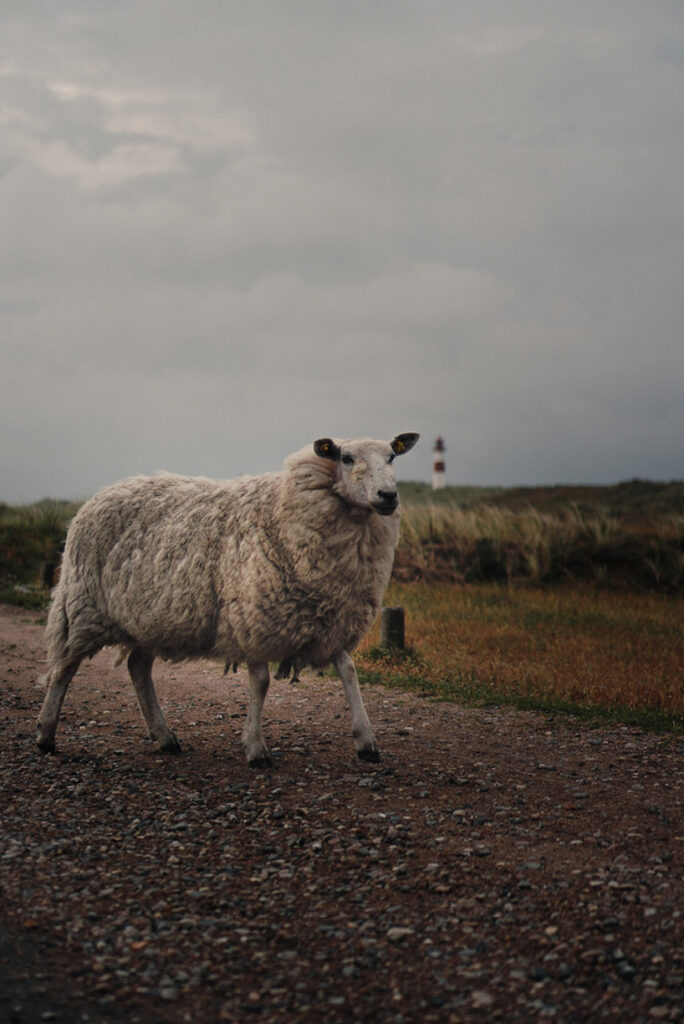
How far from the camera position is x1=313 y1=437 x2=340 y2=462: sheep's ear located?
7359 millimetres

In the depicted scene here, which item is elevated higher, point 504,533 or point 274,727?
point 504,533

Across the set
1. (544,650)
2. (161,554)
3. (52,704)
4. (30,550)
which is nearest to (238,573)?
(161,554)

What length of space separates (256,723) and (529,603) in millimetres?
10615

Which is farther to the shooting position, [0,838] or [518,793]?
[518,793]

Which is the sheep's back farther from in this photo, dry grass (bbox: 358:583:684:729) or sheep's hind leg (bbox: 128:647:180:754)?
dry grass (bbox: 358:583:684:729)

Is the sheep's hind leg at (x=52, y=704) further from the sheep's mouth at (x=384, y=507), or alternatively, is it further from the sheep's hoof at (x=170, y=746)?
the sheep's mouth at (x=384, y=507)

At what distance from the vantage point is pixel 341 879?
522 cm

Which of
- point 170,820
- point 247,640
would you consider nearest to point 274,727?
point 247,640

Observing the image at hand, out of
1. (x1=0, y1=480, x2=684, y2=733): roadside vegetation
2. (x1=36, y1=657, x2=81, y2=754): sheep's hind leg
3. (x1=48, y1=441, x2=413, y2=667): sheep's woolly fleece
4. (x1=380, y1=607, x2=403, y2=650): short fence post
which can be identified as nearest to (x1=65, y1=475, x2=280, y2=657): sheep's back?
(x1=48, y1=441, x2=413, y2=667): sheep's woolly fleece

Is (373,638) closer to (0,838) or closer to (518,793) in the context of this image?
(518,793)

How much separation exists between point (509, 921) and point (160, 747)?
4.03 metres

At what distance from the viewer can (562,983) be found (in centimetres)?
416

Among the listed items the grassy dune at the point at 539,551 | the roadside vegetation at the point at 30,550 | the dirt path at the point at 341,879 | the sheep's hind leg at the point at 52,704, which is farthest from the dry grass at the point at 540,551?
the sheep's hind leg at the point at 52,704

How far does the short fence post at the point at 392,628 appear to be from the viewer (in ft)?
42.0
